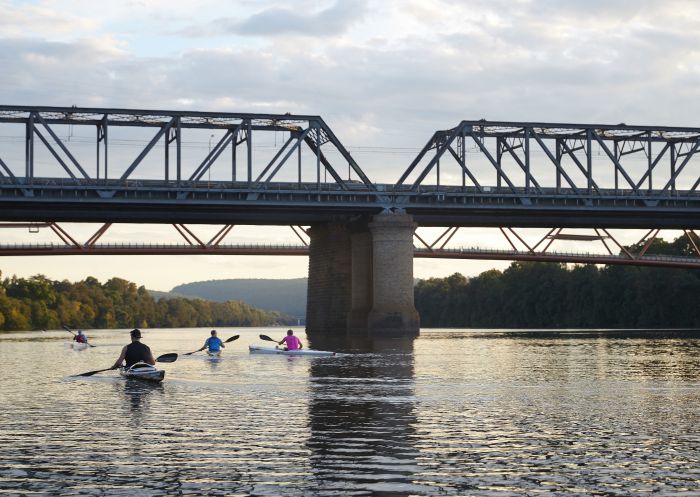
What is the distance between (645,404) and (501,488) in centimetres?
1519

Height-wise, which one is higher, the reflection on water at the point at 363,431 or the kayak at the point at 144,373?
the kayak at the point at 144,373

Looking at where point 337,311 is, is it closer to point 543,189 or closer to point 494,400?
point 543,189

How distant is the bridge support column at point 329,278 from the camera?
11994cm

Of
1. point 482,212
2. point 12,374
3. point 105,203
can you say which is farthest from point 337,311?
point 12,374

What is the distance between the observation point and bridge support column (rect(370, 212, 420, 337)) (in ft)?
346

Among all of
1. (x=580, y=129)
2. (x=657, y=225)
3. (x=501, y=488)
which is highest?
(x=580, y=129)

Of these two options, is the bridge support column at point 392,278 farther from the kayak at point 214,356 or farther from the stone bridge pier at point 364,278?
the kayak at point 214,356

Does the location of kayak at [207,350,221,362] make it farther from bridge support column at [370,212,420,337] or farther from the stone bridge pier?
bridge support column at [370,212,420,337]

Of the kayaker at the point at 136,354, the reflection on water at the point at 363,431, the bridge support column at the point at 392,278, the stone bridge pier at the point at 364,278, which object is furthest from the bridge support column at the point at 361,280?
the kayaker at the point at 136,354

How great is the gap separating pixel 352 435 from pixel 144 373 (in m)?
17.3

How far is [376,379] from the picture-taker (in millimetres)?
43438

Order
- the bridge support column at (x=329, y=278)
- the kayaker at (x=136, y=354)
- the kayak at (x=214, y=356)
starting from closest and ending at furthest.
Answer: the kayaker at (x=136, y=354)
the kayak at (x=214, y=356)
the bridge support column at (x=329, y=278)

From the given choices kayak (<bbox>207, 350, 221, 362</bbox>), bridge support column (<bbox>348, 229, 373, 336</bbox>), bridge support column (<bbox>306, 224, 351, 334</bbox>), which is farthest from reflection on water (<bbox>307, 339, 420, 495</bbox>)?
bridge support column (<bbox>306, 224, 351, 334</bbox>)

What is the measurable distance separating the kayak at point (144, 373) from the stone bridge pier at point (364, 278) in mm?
62734
